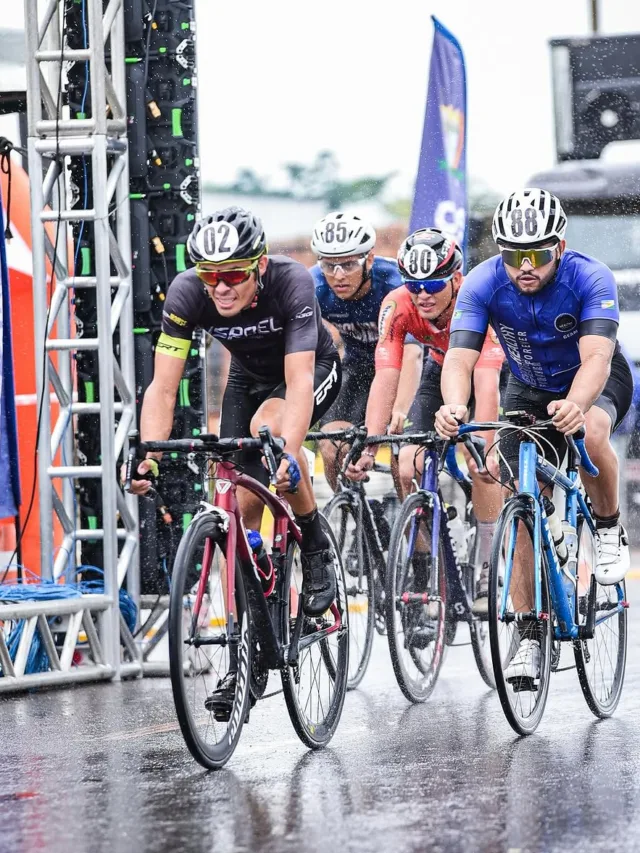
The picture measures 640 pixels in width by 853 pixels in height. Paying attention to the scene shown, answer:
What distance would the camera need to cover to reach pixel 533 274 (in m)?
6.73

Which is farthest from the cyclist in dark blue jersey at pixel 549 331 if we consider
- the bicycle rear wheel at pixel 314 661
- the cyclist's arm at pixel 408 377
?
the cyclist's arm at pixel 408 377

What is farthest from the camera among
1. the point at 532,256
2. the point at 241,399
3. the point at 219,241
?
the point at 241,399

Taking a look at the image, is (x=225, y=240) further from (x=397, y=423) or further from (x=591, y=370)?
(x=397, y=423)

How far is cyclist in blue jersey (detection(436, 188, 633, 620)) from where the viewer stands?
Result: 261 inches

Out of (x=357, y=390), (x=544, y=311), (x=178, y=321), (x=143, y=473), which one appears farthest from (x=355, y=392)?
(x=143, y=473)

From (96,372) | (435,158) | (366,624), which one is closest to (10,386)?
(96,372)

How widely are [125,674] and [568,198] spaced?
11.6 m

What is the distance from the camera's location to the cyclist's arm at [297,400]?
5887mm

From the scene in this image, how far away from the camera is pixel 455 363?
6.82 meters

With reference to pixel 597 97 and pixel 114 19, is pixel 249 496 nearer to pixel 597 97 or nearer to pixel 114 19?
pixel 114 19

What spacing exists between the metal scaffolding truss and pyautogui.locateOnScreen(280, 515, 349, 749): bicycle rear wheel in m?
2.77

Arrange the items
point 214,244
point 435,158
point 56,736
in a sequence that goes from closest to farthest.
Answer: point 214,244 → point 56,736 → point 435,158

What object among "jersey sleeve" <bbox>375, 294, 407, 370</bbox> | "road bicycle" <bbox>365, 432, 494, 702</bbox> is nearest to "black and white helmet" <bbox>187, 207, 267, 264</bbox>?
"road bicycle" <bbox>365, 432, 494, 702</bbox>

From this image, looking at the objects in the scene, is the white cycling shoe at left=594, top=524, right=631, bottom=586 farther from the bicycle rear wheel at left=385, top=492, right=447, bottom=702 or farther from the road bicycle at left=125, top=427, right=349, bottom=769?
the road bicycle at left=125, top=427, right=349, bottom=769
